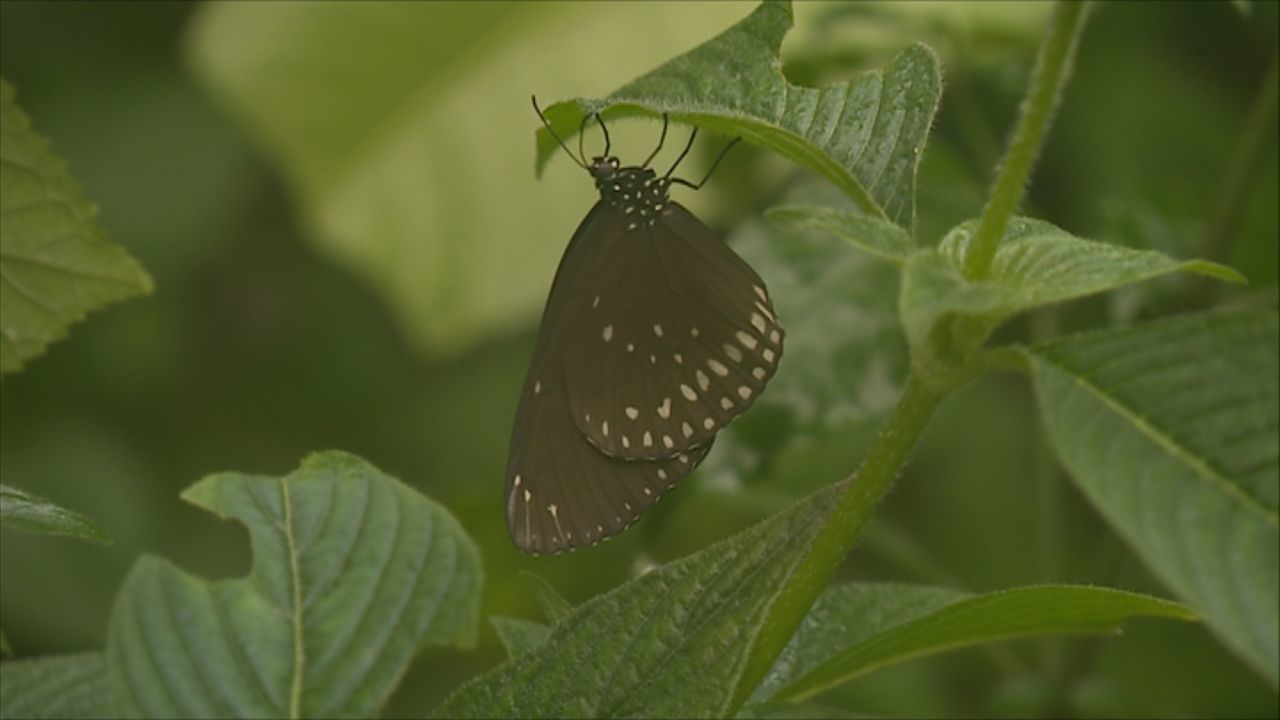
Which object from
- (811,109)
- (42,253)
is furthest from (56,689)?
(811,109)

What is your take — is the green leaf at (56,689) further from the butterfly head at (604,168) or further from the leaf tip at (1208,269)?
the leaf tip at (1208,269)

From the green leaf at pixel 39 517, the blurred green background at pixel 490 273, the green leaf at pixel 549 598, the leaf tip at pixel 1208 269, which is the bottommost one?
the blurred green background at pixel 490 273

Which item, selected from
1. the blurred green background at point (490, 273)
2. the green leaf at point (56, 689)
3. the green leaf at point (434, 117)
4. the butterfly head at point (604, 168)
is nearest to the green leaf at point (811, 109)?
the butterfly head at point (604, 168)

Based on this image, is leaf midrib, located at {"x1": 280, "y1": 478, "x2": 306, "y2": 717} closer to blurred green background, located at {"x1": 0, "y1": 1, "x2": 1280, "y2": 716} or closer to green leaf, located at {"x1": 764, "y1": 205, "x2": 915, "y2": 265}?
green leaf, located at {"x1": 764, "y1": 205, "x2": 915, "y2": 265}

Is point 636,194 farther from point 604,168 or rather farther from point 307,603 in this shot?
point 307,603

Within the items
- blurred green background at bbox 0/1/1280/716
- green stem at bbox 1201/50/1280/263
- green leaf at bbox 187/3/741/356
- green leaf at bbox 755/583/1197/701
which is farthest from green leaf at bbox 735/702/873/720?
green leaf at bbox 187/3/741/356

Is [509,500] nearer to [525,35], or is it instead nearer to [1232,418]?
[1232,418]
